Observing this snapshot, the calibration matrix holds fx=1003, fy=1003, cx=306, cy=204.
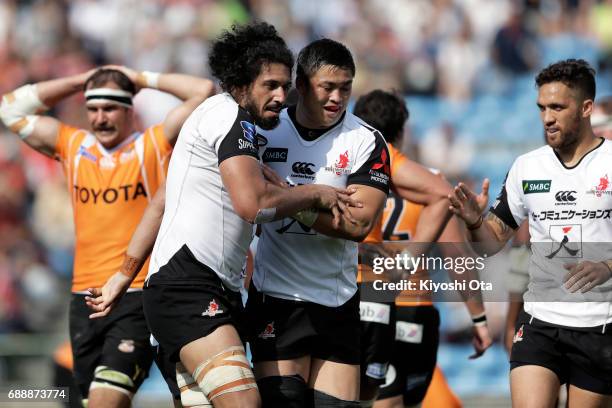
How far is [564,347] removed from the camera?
20.3 feet

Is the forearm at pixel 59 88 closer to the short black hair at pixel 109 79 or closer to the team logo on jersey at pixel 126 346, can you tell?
the short black hair at pixel 109 79

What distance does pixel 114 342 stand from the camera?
710cm

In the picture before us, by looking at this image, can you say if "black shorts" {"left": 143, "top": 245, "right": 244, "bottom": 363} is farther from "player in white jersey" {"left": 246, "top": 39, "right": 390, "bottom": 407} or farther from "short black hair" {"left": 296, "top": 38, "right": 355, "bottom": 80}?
"short black hair" {"left": 296, "top": 38, "right": 355, "bottom": 80}

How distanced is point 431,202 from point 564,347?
155 centimetres

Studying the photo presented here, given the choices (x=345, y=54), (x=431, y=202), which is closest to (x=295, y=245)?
(x=345, y=54)

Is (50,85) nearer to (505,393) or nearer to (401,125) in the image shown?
(401,125)

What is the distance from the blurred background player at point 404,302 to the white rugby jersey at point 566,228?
1.00 m

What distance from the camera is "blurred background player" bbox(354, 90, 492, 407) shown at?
7.26 metres

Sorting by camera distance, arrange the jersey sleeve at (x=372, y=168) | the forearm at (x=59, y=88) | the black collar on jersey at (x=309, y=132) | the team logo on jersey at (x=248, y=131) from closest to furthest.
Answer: the team logo on jersey at (x=248, y=131) < the jersey sleeve at (x=372, y=168) < the black collar on jersey at (x=309, y=132) < the forearm at (x=59, y=88)

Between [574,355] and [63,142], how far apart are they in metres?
4.14

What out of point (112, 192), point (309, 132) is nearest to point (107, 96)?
point (112, 192)

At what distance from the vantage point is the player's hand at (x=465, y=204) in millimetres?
6008

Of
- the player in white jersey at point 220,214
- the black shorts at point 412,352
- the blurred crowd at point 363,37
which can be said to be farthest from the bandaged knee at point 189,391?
the blurred crowd at point 363,37

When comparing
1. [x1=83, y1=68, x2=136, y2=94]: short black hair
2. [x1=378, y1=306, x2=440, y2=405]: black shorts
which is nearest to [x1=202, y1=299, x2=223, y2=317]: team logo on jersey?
[x1=83, y1=68, x2=136, y2=94]: short black hair
